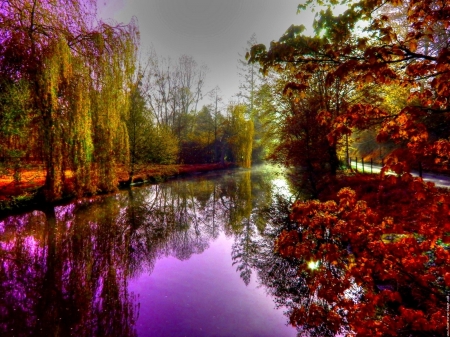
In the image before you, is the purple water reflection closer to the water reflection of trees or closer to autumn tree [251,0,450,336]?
the water reflection of trees

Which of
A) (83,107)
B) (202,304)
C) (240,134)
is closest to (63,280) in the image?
(202,304)

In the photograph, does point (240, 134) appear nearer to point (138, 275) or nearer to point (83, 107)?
point (83, 107)

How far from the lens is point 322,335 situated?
4.18m

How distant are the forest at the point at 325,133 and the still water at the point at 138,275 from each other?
104 centimetres

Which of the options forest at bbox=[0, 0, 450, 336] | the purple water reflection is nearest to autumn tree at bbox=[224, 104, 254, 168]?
forest at bbox=[0, 0, 450, 336]

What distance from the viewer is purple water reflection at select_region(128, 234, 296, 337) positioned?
171 inches

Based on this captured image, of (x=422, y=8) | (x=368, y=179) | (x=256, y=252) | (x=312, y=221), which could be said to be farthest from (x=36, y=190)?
(x=368, y=179)

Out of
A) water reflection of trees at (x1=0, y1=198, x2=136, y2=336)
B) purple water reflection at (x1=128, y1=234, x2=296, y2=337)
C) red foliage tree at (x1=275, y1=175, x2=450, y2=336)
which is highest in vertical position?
red foliage tree at (x1=275, y1=175, x2=450, y2=336)

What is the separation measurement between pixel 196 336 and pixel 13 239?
24.3 feet

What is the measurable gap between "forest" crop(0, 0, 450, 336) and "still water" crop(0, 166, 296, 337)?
1041 millimetres

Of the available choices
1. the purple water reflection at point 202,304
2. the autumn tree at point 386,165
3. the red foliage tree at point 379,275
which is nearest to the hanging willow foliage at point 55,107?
the purple water reflection at point 202,304

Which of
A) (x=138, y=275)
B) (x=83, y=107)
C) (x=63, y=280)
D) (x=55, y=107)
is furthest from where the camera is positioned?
(x=83, y=107)

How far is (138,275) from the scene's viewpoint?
6180 mm

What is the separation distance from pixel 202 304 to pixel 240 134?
27.9 metres
